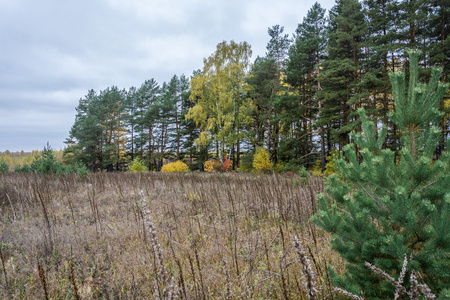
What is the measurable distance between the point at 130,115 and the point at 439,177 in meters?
36.5

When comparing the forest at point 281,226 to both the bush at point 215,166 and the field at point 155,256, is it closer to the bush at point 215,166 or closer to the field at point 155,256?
the field at point 155,256

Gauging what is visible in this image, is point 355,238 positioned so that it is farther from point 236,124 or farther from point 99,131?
point 99,131

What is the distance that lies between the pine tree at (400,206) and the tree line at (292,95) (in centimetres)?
25

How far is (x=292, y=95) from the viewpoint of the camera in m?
14.6

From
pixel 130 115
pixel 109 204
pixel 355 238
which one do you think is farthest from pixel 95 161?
pixel 355 238

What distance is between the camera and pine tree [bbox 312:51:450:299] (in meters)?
1.24

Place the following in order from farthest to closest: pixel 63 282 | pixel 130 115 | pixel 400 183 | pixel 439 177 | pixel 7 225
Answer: pixel 130 115
pixel 7 225
pixel 63 282
pixel 400 183
pixel 439 177

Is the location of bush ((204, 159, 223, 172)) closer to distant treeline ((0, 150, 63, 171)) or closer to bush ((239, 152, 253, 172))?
bush ((239, 152, 253, 172))

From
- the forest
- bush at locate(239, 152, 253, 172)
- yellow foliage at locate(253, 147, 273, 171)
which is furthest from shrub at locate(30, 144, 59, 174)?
bush at locate(239, 152, 253, 172)

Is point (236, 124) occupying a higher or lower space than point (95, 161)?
higher

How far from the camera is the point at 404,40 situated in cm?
1291

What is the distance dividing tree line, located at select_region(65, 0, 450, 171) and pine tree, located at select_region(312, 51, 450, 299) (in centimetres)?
25

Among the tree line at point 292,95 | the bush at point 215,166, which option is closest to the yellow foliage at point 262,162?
the tree line at point 292,95

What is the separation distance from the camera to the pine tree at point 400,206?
1.24m
